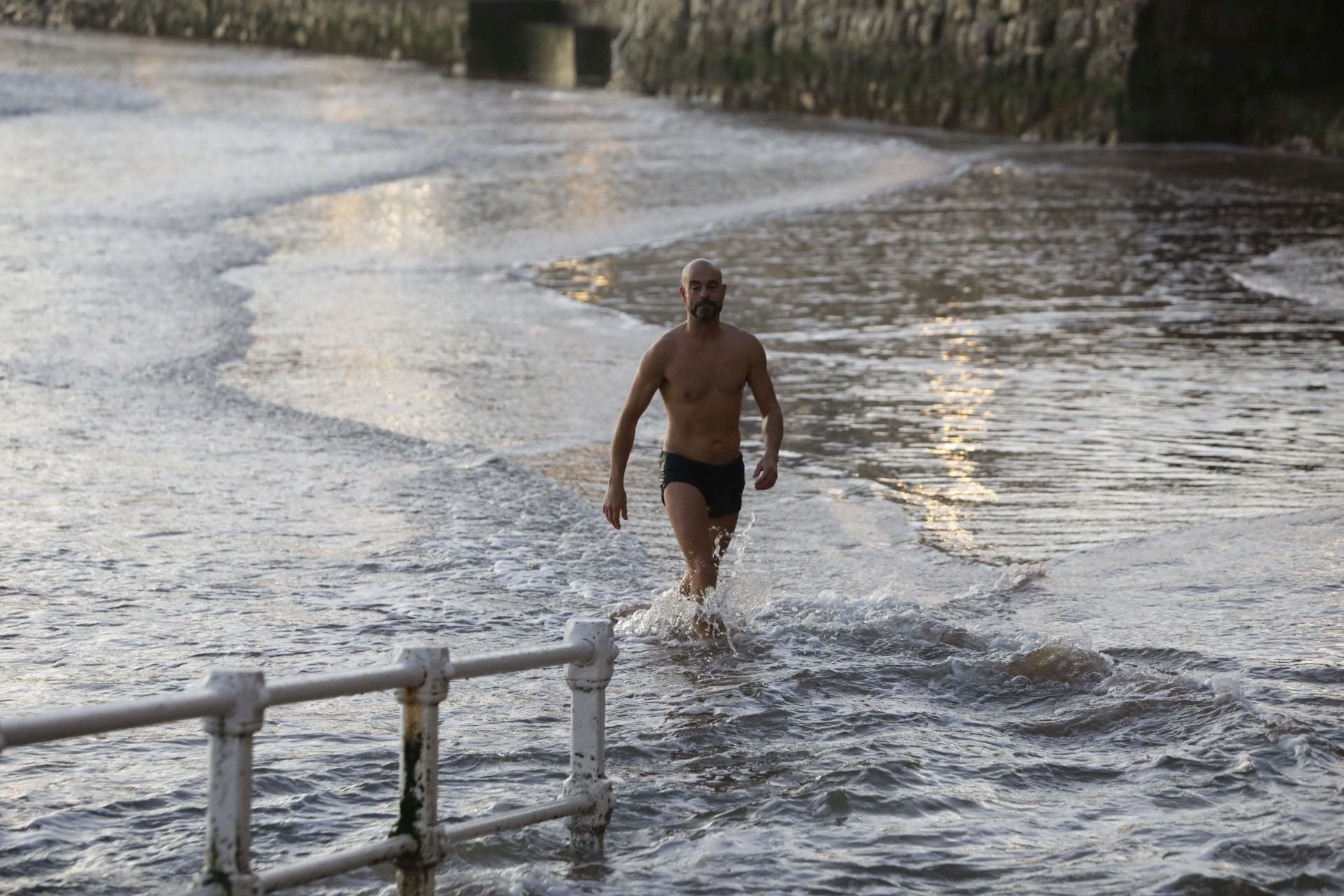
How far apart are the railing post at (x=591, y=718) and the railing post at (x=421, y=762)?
1.23 feet

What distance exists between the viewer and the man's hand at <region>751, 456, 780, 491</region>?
6199 millimetres

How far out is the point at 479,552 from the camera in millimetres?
7250

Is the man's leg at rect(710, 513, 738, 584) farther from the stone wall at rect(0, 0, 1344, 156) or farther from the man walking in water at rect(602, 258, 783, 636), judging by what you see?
the stone wall at rect(0, 0, 1344, 156)

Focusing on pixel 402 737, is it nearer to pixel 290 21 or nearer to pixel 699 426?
pixel 699 426

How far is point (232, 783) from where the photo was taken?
3562 mm

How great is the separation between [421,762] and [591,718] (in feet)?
1.55

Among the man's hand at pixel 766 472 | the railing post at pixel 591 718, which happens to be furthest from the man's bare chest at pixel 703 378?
the railing post at pixel 591 718

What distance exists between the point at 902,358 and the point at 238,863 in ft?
26.2

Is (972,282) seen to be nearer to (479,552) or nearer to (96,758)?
(479,552)

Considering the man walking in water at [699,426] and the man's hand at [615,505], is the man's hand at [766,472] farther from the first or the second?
the man's hand at [615,505]

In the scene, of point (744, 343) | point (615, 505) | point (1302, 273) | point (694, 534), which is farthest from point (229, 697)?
point (1302, 273)

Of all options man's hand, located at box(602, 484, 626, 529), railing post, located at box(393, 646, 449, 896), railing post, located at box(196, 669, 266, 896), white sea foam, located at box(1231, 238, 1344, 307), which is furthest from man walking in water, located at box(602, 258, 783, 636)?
white sea foam, located at box(1231, 238, 1344, 307)

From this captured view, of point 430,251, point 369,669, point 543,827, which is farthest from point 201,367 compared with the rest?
point 369,669

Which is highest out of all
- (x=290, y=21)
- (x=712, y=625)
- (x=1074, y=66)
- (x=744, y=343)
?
(x=290, y=21)
